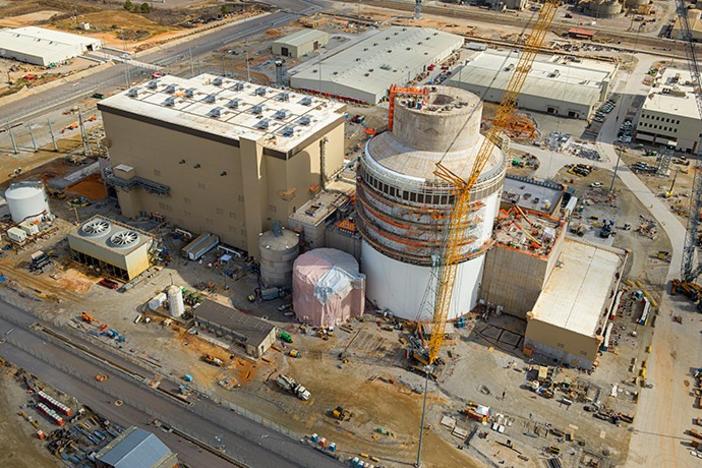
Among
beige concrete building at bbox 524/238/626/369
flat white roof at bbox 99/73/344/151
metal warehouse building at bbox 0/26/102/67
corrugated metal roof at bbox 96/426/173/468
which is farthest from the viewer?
metal warehouse building at bbox 0/26/102/67

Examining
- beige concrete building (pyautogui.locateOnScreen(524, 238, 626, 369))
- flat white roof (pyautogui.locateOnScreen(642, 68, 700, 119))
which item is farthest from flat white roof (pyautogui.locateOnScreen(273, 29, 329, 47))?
beige concrete building (pyautogui.locateOnScreen(524, 238, 626, 369))

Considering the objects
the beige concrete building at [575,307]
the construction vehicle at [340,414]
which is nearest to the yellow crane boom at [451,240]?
the beige concrete building at [575,307]

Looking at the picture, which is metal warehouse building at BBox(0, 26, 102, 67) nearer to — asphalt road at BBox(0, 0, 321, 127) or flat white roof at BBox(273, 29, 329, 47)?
asphalt road at BBox(0, 0, 321, 127)

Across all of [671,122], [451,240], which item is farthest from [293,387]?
[671,122]

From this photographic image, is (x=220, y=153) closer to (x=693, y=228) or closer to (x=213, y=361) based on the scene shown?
(x=213, y=361)

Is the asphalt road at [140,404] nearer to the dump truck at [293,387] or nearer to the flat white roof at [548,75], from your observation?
the dump truck at [293,387]

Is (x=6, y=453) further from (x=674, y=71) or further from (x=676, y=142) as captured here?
(x=674, y=71)

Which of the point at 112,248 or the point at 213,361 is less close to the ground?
the point at 112,248
